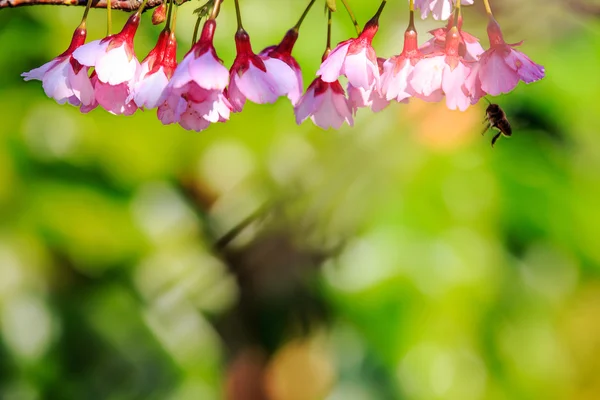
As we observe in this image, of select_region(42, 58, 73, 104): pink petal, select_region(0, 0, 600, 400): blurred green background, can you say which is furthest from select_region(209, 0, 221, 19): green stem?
select_region(0, 0, 600, 400): blurred green background

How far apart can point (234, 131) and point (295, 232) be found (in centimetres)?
41

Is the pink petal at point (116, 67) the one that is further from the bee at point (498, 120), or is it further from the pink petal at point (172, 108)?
the bee at point (498, 120)

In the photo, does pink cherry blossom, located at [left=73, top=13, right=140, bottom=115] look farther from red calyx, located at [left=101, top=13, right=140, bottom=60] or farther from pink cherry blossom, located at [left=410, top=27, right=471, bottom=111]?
pink cherry blossom, located at [left=410, top=27, right=471, bottom=111]

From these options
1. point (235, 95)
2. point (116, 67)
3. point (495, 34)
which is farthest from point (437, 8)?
point (116, 67)

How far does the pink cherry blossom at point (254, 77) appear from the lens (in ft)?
2.88

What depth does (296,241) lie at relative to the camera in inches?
101

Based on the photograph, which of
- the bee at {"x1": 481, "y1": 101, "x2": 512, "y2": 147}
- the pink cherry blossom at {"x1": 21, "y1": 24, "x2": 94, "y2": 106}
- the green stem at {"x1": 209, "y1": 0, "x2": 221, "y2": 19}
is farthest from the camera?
the bee at {"x1": 481, "y1": 101, "x2": 512, "y2": 147}

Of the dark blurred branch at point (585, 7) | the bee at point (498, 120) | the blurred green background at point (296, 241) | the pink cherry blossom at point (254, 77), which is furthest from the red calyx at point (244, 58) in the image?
the dark blurred branch at point (585, 7)

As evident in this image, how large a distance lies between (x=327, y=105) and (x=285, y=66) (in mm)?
180

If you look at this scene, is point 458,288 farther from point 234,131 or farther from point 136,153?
point 136,153

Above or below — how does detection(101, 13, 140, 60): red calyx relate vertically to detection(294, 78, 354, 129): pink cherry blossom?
above

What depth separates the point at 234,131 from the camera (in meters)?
2.44

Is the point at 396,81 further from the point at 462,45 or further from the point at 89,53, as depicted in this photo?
the point at 89,53

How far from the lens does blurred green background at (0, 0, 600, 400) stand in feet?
7.59
